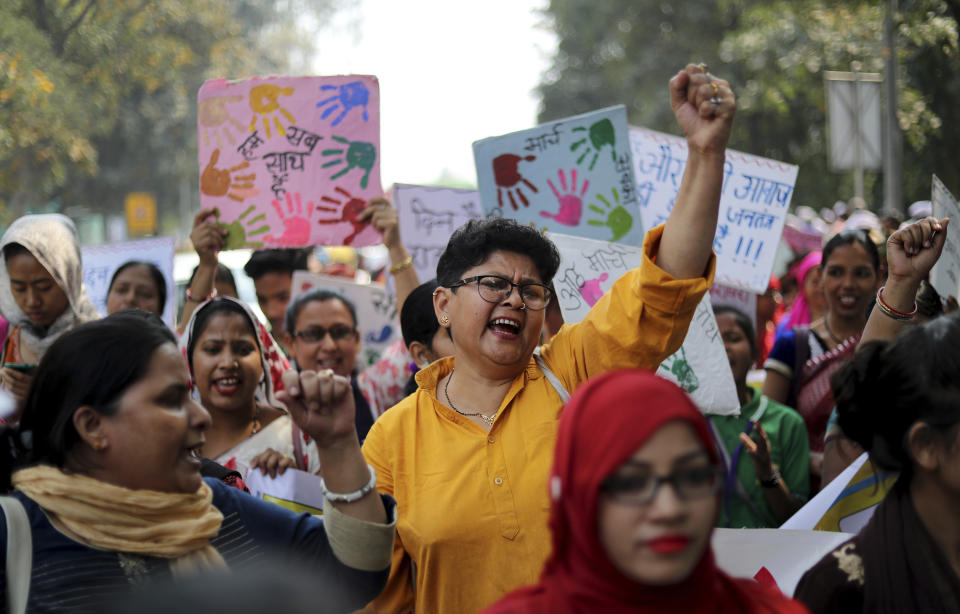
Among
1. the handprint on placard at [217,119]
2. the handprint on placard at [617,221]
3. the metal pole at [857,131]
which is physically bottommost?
the handprint on placard at [617,221]

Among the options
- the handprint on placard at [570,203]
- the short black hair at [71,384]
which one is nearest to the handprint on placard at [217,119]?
the handprint on placard at [570,203]

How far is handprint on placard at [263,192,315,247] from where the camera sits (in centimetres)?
482

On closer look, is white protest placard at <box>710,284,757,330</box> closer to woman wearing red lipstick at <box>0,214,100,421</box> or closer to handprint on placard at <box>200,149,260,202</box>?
handprint on placard at <box>200,149,260,202</box>

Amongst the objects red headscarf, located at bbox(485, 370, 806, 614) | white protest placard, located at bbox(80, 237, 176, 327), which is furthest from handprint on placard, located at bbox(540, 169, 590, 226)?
white protest placard, located at bbox(80, 237, 176, 327)

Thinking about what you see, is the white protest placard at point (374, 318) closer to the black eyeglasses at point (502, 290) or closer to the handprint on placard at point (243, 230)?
the handprint on placard at point (243, 230)

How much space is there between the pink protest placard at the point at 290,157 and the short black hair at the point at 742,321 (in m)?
1.65

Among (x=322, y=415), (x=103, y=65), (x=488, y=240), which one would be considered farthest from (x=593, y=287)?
(x=103, y=65)

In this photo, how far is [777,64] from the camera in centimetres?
1767

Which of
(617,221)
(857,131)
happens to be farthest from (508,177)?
(857,131)

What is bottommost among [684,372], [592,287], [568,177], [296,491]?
[296,491]

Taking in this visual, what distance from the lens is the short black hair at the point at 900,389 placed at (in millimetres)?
2146

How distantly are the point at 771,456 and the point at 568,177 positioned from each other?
1477 mm

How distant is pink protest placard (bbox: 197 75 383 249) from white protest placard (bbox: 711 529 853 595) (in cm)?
256

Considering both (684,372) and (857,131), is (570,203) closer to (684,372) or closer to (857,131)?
(684,372)
